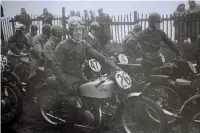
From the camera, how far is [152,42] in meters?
3.66

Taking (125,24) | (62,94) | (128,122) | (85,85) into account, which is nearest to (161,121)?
(128,122)

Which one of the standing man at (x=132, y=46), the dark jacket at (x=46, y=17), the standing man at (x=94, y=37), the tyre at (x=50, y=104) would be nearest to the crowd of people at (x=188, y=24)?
the standing man at (x=132, y=46)

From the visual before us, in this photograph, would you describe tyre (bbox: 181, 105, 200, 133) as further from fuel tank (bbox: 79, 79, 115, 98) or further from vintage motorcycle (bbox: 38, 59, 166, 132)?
fuel tank (bbox: 79, 79, 115, 98)

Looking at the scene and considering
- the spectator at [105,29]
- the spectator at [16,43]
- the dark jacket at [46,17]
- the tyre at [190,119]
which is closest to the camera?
the tyre at [190,119]

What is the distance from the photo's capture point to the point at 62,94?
2986mm

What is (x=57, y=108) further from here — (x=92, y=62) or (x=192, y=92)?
(x=192, y=92)

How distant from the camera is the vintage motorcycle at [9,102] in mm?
3467

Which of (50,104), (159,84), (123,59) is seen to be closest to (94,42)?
(123,59)

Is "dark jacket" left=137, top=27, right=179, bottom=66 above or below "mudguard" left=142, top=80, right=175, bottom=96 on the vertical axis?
above

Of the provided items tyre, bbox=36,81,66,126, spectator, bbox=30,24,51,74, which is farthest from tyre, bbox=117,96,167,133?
spectator, bbox=30,24,51,74

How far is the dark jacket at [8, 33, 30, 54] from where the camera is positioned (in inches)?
179

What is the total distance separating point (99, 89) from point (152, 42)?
1.22 meters

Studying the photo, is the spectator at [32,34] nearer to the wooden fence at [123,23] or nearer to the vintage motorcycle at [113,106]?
the wooden fence at [123,23]

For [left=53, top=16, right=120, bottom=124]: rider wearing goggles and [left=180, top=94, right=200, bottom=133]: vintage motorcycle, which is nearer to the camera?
[left=180, top=94, right=200, bottom=133]: vintage motorcycle
